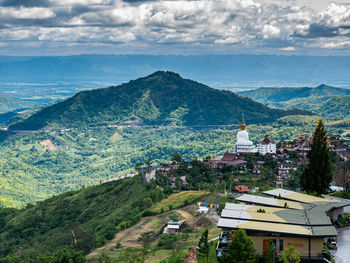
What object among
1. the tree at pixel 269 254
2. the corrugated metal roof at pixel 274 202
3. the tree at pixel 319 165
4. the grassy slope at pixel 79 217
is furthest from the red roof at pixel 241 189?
the tree at pixel 269 254

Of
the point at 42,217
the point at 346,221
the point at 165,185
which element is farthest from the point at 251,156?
the point at 346,221

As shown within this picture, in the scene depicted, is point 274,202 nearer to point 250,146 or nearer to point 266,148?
point 266,148

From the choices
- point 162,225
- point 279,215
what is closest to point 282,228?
point 279,215

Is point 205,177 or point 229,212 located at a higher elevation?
point 229,212

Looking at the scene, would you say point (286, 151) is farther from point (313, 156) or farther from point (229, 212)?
point (229, 212)

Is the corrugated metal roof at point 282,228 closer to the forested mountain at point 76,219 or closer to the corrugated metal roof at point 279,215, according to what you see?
the corrugated metal roof at point 279,215
